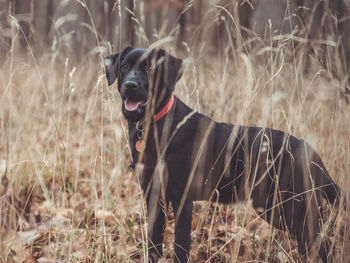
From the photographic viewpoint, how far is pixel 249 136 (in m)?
2.55

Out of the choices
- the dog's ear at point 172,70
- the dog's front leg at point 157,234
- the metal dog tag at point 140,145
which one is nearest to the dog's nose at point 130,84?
the dog's ear at point 172,70

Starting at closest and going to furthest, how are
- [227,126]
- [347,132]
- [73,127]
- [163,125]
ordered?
1. [347,132]
2. [163,125]
3. [227,126]
4. [73,127]

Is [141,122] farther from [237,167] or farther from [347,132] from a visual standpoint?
[347,132]

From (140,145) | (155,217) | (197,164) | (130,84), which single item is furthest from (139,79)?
(155,217)

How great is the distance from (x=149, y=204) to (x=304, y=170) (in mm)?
1046

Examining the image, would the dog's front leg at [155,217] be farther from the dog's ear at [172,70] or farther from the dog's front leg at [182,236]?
the dog's ear at [172,70]

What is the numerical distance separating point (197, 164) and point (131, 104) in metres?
0.62

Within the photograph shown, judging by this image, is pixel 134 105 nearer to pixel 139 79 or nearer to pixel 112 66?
pixel 139 79

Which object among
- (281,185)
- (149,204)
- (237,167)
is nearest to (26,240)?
(149,204)

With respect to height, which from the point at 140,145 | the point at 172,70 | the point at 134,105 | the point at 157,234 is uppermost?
the point at 172,70

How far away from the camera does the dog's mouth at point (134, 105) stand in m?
2.54

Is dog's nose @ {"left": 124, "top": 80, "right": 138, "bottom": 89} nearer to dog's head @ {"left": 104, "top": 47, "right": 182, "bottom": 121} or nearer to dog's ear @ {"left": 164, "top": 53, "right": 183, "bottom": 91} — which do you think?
dog's head @ {"left": 104, "top": 47, "right": 182, "bottom": 121}

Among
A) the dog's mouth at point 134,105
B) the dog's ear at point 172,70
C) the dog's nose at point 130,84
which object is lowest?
the dog's mouth at point 134,105

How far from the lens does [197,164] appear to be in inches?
101
